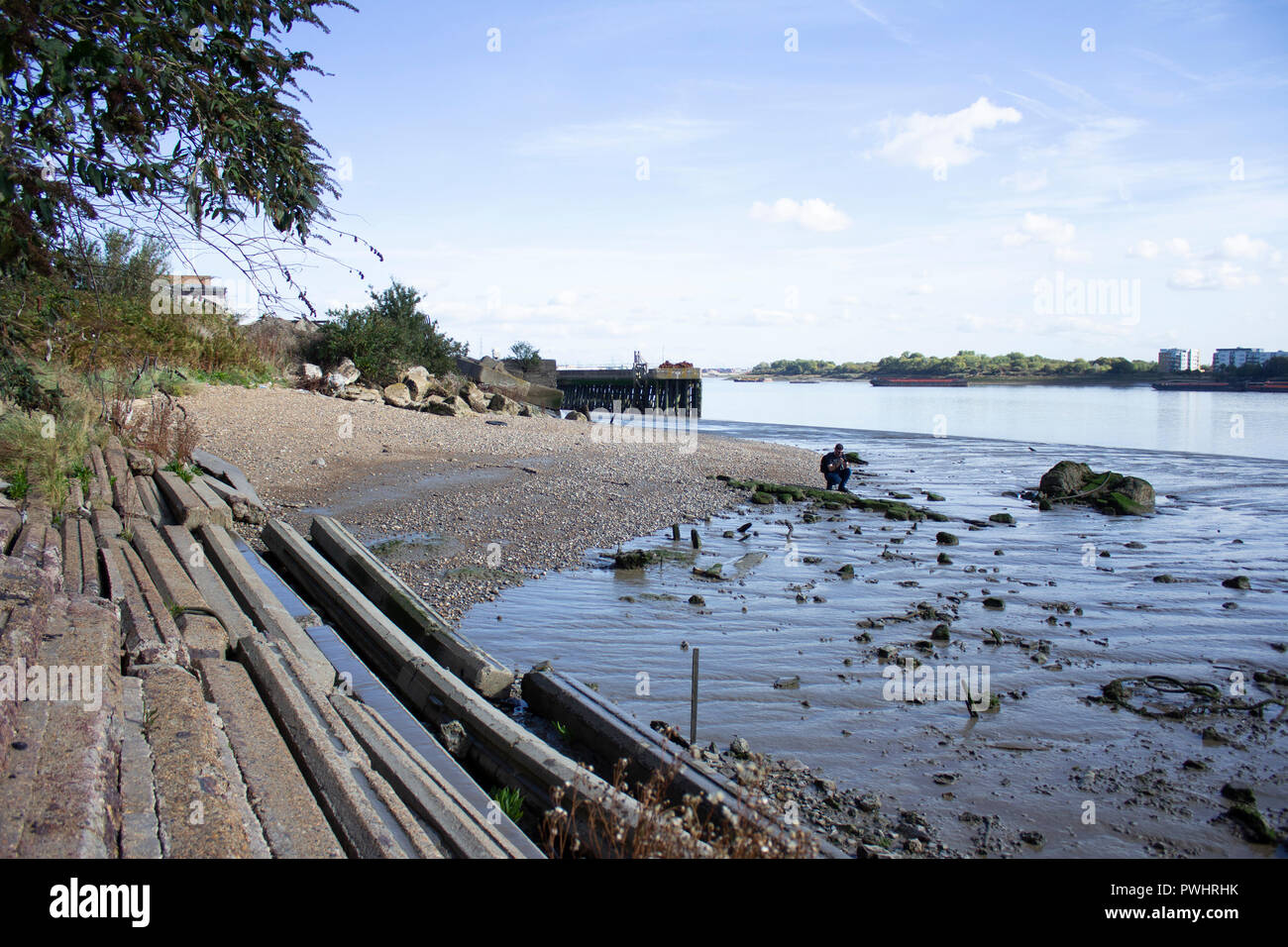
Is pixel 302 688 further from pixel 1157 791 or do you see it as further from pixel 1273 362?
pixel 1273 362

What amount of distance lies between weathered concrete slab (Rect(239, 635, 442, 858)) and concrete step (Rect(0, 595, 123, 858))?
2.54 ft

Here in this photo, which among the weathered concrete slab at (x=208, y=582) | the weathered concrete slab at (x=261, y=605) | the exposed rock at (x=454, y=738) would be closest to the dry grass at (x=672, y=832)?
the exposed rock at (x=454, y=738)

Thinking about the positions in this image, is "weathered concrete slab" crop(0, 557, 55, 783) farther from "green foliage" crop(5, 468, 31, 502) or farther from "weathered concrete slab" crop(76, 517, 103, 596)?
"green foliage" crop(5, 468, 31, 502)

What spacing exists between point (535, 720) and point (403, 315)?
29137 millimetres

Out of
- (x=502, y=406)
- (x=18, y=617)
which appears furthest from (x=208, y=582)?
(x=502, y=406)

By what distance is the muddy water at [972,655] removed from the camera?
600 cm

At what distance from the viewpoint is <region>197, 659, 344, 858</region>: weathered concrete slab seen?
3309 millimetres

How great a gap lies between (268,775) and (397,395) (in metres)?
23.8

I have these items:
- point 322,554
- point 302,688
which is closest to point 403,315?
point 322,554

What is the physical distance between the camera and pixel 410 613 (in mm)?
7895

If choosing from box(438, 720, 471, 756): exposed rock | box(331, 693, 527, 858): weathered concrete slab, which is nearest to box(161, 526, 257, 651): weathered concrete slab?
box(331, 693, 527, 858): weathered concrete slab

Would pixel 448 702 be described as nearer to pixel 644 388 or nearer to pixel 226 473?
pixel 226 473
